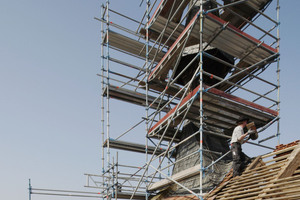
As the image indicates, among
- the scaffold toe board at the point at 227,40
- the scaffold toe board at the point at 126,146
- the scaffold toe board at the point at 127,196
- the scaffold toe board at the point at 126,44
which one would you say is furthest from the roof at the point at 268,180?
the scaffold toe board at the point at 126,44

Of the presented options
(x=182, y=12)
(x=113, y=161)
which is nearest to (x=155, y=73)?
(x=182, y=12)

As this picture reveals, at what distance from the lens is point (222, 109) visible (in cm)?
1013

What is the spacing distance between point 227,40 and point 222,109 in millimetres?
2615

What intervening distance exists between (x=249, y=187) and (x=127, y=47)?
12347mm

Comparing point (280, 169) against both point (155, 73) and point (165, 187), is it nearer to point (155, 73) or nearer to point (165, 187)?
point (165, 187)

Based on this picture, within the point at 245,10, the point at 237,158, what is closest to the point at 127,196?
the point at 237,158

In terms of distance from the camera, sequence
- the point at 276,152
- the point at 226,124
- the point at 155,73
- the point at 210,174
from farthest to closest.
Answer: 1. the point at 155,73
2. the point at 226,124
3. the point at 210,174
4. the point at 276,152

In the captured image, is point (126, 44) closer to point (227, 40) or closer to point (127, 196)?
point (227, 40)

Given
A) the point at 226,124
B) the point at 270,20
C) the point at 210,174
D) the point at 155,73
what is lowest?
the point at 210,174

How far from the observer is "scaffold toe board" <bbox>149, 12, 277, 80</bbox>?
9820mm

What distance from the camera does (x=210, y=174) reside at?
383 inches

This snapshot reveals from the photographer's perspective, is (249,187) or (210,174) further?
(210,174)

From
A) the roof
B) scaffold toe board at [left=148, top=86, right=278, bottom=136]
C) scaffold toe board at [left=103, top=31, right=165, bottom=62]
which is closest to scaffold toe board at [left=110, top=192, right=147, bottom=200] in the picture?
scaffold toe board at [left=148, top=86, right=278, bottom=136]

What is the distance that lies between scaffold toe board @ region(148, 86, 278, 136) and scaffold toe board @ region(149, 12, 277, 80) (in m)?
2.25
